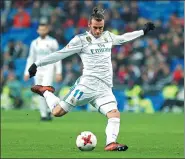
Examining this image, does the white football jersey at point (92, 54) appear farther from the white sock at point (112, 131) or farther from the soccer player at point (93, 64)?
the white sock at point (112, 131)

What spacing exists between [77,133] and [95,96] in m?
3.75

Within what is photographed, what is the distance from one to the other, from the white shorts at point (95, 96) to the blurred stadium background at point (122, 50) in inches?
547

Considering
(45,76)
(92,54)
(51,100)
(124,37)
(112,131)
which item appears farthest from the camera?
(45,76)

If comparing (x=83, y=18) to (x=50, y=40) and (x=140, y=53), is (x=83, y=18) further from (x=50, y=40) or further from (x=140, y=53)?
(x=50, y=40)

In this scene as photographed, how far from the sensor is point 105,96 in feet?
36.2

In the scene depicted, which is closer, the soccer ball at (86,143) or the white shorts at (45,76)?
the soccer ball at (86,143)

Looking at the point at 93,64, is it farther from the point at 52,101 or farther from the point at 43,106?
the point at 43,106

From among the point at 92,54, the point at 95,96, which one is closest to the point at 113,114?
the point at 95,96

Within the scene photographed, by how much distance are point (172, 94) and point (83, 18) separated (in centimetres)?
605

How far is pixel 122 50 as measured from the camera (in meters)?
27.8

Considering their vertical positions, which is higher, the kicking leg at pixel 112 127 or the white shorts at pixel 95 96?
the white shorts at pixel 95 96

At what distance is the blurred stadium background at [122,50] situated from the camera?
83.1 feet

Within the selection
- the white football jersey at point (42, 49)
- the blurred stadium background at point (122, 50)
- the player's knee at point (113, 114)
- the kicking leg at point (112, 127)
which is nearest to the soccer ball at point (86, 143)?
the kicking leg at point (112, 127)

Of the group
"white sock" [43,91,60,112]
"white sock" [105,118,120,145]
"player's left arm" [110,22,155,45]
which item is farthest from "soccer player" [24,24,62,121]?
"white sock" [105,118,120,145]
